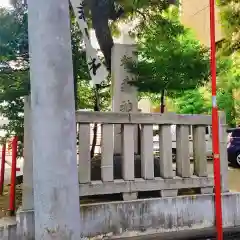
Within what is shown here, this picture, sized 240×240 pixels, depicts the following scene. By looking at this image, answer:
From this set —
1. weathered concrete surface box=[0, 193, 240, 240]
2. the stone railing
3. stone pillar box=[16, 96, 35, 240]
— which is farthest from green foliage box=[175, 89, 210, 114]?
stone pillar box=[16, 96, 35, 240]

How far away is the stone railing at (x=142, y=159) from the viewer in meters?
5.54

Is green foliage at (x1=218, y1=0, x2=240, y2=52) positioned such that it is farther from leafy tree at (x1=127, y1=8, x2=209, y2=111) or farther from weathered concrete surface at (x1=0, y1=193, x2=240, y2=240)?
weathered concrete surface at (x1=0, y1=193, x2=240, y2=240)

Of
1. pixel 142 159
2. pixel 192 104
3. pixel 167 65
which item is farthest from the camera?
pixel 192 104

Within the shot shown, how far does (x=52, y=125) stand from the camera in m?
3.42

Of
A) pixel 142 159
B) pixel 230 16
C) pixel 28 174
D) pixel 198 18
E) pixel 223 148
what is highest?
pixel 198 18

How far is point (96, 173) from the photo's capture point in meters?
→ 6.13

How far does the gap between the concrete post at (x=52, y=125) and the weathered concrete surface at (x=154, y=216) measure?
184 cm

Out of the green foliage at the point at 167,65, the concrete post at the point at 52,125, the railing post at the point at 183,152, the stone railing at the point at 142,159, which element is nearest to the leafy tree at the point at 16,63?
the green foliage at the point at 167,65

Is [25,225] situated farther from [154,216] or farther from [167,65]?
[167,65]

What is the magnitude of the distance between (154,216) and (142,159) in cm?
87

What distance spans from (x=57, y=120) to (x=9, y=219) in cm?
247

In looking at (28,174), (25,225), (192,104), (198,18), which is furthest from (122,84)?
(198,18)

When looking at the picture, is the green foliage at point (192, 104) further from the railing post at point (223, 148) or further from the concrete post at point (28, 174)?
the concrete post at point (28, 174)

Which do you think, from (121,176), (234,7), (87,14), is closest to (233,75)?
(234,7)
